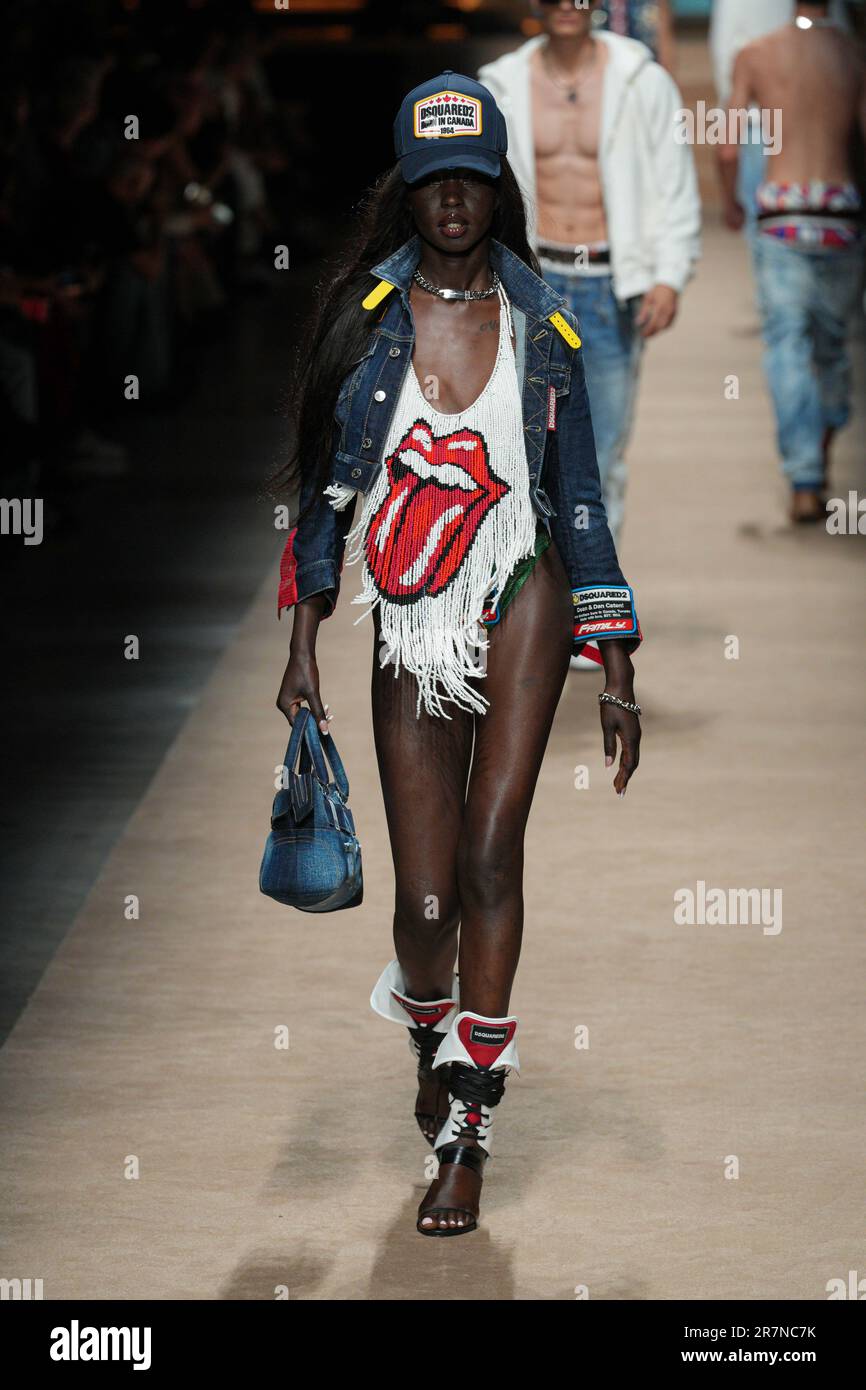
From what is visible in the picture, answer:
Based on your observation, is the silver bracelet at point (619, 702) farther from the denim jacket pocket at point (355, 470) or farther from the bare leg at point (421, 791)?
the denim jacket pocket at point (355, 470)

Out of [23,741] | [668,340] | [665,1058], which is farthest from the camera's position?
[668,340]

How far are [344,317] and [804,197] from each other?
514cm

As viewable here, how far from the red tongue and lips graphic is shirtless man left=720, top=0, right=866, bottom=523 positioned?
5171mm

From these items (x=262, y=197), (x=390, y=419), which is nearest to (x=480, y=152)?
(x=390, y=419)

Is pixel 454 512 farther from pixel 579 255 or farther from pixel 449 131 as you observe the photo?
pixel 579 255

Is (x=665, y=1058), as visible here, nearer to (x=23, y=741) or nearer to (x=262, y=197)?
(x=23, y=741)

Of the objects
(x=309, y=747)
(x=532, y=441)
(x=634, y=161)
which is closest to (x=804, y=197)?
(x=634, y=161)

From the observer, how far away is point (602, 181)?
650cm

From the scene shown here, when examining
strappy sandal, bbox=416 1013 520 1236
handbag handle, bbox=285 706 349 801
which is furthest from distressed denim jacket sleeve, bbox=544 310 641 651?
strappy sandal, bbox=416 1013 520 1236

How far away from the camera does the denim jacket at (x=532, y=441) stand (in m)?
3.68

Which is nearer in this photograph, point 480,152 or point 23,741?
point 480,152

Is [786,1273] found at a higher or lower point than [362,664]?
lower

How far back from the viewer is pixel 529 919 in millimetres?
5074
